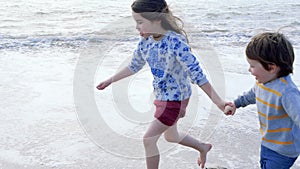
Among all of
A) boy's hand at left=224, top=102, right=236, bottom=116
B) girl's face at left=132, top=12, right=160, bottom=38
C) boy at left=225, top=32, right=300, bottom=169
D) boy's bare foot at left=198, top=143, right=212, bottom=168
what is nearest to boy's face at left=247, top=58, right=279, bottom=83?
boy at left=225, top=32, right=300, bottom=169

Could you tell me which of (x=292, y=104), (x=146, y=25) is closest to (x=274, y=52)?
(x=292, y=104)

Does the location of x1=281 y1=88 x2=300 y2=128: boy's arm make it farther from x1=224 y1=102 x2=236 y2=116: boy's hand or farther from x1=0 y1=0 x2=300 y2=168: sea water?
x1=0 y1=0 x2=300 y2=168: sea water

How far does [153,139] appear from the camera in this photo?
2451mm

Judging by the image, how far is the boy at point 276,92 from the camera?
1973mm

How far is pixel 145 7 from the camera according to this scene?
94.9 inches

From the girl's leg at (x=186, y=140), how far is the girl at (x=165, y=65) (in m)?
0.13

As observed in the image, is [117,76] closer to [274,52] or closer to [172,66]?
[172,66]

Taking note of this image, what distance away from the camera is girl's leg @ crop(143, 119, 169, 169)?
243 cm

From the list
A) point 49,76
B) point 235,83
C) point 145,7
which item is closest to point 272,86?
point 145,7

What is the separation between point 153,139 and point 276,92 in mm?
833

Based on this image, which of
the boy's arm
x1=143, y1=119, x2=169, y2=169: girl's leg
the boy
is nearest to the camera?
the boy's arm

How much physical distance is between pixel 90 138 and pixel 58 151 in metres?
0.32

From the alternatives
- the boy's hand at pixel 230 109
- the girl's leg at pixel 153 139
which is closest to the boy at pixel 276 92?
the boy's hand at pixel 230 109

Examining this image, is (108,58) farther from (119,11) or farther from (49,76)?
(119,11)
